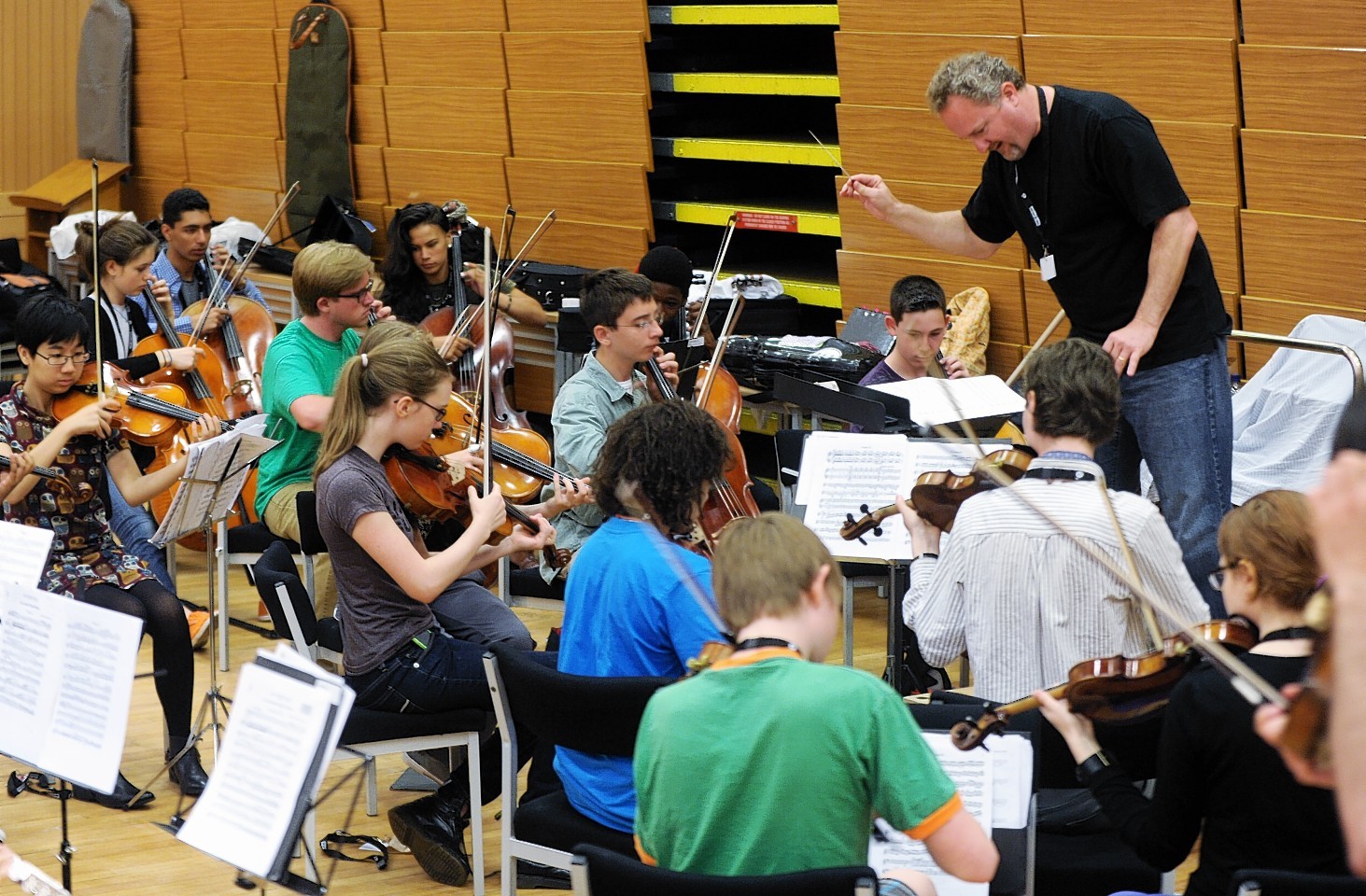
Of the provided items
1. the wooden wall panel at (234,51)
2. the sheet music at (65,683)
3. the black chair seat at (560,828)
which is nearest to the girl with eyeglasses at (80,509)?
the sheet music at (65,683)

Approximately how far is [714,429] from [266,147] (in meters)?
5.86

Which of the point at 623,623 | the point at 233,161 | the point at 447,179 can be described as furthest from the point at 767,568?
the point at 233,161

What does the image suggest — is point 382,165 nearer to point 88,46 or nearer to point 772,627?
point 88,46

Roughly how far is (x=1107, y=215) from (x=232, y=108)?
19.5 feet

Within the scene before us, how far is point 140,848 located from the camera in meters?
3.33

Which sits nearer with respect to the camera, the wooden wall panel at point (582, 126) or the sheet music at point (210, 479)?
the sheet music at point (210, 479)

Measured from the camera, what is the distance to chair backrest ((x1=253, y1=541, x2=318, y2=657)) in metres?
3.05

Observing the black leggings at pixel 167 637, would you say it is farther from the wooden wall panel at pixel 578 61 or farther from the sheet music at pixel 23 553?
the wooden wall panel at pixel 578 61

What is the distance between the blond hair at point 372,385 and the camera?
9.92 feet

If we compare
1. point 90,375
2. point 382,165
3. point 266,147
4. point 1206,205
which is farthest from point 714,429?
point 266,147

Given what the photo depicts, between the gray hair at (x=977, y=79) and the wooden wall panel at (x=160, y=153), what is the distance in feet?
20.5

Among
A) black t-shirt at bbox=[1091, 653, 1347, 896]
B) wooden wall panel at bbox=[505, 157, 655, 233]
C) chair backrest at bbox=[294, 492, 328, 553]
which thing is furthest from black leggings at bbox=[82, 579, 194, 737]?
wooden wall panel at bbox=[505, 157, 655, 233]

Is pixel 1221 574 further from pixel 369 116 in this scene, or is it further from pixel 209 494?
pixel 369 116

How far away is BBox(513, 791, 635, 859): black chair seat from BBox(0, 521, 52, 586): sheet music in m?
Answer: 0.98
